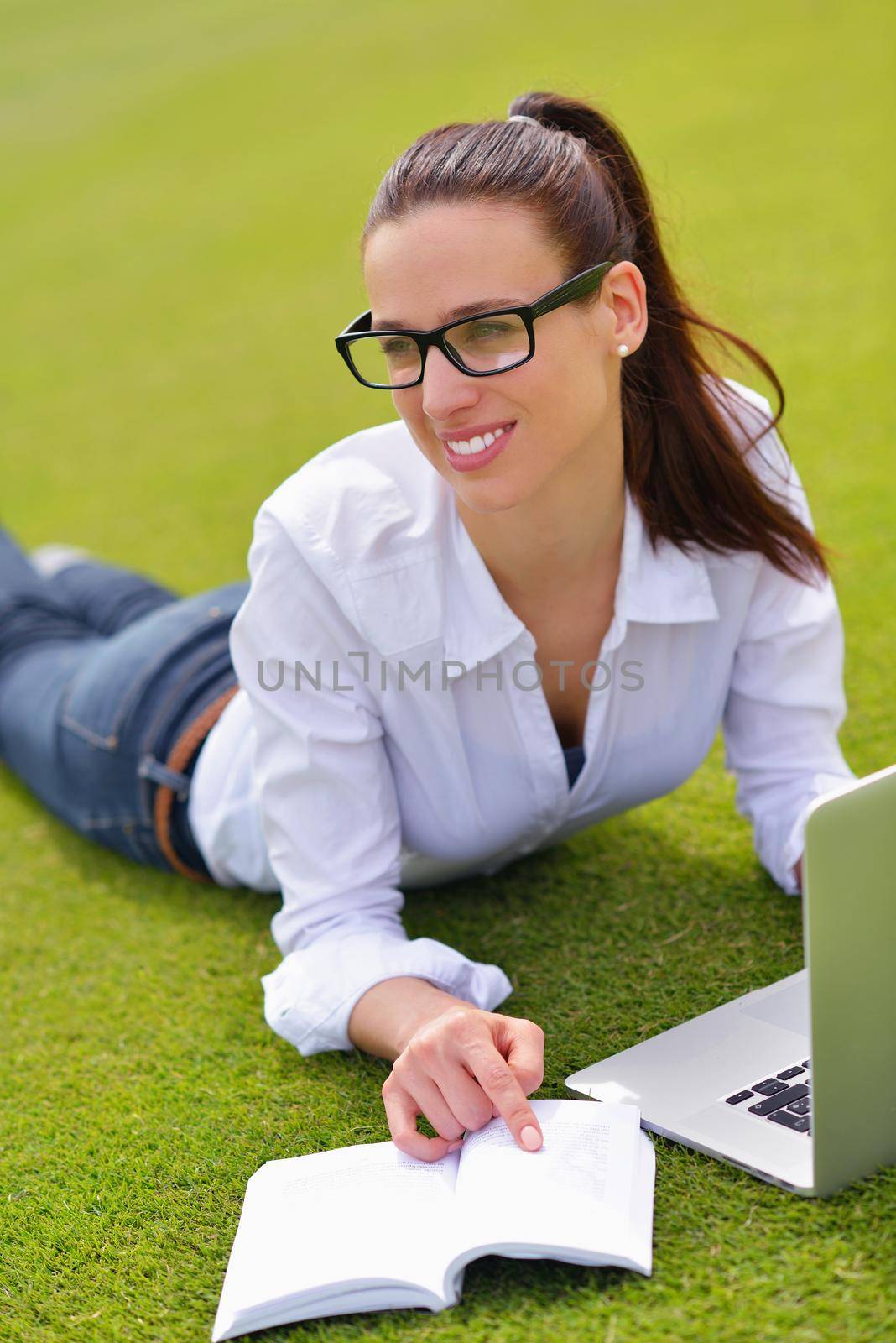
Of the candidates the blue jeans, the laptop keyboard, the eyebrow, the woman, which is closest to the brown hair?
the woman

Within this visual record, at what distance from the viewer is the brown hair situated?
5.94 ft

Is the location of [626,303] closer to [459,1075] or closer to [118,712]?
[459,1075]

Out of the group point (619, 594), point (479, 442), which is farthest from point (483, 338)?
point (619, 594)

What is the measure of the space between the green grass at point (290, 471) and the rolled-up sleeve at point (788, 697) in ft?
0.44

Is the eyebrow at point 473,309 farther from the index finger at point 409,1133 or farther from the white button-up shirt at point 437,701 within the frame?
the index finger at point 409,1133

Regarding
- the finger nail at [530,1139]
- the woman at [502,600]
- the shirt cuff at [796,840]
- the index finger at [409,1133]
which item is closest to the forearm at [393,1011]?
the woman at [502,600]

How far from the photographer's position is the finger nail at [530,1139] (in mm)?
1544

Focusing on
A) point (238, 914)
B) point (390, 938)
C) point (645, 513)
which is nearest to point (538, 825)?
point (390, 938)

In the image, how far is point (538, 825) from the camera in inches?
88.5

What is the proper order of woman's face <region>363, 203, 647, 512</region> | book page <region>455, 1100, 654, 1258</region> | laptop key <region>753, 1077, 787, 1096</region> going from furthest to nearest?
woman's face <region>363, 203, 647, 512</region> < laptop key <region>753, 1077, 787, 1096</region> < book page <region>455, 1100, 654, 1258</region>

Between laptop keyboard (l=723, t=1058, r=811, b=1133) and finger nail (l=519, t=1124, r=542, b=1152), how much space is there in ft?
0.82

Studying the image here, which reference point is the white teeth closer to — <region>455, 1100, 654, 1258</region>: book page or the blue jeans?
<region>455, 1100, 654, 1258</region>: book page

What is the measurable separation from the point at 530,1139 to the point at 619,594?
33.7 inches

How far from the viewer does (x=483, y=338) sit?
1756 mm
